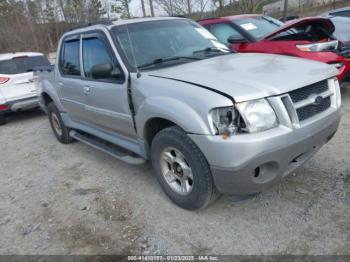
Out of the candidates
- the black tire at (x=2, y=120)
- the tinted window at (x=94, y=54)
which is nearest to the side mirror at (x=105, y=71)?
the tinted window at (x=94, y=54)

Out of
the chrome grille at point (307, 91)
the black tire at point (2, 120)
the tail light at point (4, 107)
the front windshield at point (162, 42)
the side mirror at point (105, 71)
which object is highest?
the front windshield at point (162, 42)

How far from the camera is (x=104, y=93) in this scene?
3.88 meters

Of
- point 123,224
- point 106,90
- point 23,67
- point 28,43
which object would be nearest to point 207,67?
point 106,90

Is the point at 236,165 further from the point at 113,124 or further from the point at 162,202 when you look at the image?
the point at 113,124

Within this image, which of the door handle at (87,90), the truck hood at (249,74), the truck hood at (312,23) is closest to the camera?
the truck hood at (249,74)

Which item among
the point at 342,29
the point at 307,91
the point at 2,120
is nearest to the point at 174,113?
the point at 307,91

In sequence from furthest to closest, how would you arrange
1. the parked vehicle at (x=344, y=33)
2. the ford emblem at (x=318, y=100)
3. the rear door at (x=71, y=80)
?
1. the parked vehicle at (x=344, y=33)
2. the rear door at (x=71, y=80)
3. the ford emblem at (x=318, y=100)

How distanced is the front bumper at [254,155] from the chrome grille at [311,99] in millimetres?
127

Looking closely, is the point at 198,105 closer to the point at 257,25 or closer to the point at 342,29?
the point at 257,25

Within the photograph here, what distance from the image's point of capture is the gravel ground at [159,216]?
2.82 m

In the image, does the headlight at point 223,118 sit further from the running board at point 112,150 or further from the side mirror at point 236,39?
the side mirror at point 236,39

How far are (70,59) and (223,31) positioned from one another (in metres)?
3.46

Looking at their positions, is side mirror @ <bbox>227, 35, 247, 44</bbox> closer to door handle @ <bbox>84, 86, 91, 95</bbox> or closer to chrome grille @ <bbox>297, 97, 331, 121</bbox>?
door handle @ <bbox>84, 86, 91, 95</bbox>

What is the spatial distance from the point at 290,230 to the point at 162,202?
1.34 meters
